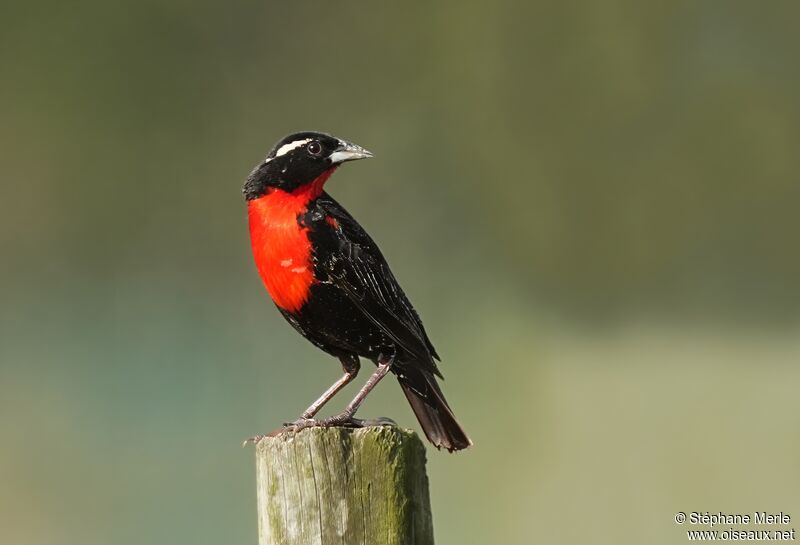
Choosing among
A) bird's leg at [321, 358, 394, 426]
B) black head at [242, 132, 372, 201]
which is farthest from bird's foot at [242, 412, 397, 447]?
black head at [242, 132, 372, 201]

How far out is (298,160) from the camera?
516 cm

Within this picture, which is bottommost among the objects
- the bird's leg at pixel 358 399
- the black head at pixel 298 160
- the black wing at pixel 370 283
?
the bird's leg at pixel 358 399

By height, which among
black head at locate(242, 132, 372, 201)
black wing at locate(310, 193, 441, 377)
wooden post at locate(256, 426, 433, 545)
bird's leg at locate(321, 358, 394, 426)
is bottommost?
wooden post at locate(256, 426, 433, 545)

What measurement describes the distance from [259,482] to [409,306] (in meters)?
1.61

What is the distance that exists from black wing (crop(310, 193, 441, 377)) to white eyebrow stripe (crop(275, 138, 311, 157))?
32cm

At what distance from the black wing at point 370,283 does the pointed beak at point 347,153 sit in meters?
0.23

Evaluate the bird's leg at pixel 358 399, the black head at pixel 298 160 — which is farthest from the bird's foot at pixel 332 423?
the black head at pixel 298 160

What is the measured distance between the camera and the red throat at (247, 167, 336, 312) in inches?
194

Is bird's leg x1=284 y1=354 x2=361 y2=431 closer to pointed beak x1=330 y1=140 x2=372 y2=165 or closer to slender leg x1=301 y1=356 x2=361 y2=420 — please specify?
slender leg x1=301 y1=356 x2=361 y2=420

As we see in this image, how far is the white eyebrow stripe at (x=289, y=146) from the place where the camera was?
17.0ft

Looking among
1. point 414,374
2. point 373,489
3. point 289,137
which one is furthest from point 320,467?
point 289,137

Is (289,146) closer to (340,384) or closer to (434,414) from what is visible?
(340,384)

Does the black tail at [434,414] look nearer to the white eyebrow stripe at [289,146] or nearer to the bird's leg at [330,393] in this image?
the bird's leg at [330,393]

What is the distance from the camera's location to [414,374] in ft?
17.4
